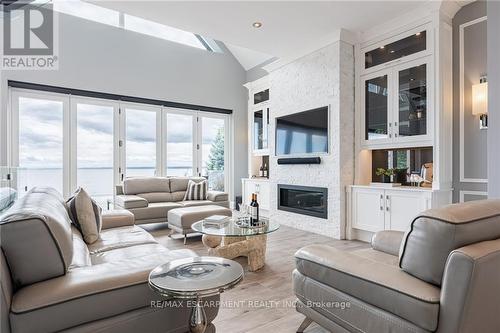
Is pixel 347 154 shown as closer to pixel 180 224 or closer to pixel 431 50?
pixel 431 50

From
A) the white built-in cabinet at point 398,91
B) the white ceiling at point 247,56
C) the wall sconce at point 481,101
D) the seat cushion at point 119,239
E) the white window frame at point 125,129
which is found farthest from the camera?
the white ceiling at point 247,56

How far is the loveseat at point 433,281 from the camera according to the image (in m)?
1.05

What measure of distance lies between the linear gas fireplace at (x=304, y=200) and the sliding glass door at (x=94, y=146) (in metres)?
3.58

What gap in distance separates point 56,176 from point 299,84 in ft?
15.9

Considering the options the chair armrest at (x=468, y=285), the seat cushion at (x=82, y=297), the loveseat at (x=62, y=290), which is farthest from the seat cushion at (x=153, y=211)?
the chair armrest at (x=468, y=285)

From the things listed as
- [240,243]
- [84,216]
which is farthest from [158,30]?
[240,243]

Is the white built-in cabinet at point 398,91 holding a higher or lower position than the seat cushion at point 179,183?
higher

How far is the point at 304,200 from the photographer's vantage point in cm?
482

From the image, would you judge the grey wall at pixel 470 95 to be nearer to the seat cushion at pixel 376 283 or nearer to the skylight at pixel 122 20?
the seat cushion at pixel 376 283

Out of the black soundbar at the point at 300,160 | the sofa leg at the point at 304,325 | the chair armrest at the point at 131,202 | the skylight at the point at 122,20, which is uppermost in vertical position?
the skylight at the point at 122,20

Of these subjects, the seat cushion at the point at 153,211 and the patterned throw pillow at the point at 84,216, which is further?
the seat cushion at the point at 153,211

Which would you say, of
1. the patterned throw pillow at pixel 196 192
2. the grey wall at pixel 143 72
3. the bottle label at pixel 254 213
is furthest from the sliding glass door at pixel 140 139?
the bottle label at pixel 254 213

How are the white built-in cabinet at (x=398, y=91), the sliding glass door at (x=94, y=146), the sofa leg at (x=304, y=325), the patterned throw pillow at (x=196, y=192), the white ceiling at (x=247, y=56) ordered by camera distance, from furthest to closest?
the white ceiling at (x=247, y=56) < the sliding glass door at (x=94, y=146) < the patterned throw pillow at (x=196, y=192) < the white built-in cabinet at (x=398, y=91) < the sofa leg at (x=304, y=325)
